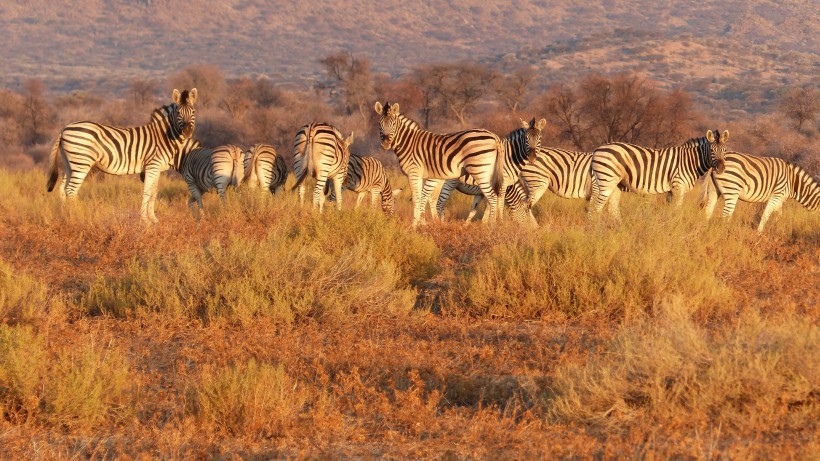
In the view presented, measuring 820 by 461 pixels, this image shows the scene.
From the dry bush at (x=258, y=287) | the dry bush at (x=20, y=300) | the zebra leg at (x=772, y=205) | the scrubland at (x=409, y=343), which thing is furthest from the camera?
the zebra leg at (x=772, y=205)

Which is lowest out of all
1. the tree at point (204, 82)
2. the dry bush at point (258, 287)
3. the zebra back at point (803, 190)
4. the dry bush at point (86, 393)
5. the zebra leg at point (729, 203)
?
the dry bush at point (86, 393)

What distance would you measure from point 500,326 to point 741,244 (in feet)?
12.9

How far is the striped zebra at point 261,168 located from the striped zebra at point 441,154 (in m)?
2.32

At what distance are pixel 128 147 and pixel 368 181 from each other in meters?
3.86

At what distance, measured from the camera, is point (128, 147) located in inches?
524

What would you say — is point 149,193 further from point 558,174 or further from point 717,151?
point 717,151

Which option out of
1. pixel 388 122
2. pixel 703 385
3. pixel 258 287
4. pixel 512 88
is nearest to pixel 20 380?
pixel 258 287

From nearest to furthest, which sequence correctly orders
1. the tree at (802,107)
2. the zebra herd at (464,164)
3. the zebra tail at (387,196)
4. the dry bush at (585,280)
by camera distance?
the dry bush at (585,280), the zebra herd at (464,164), the zebra tail at (387,196), the tree at (802,107)

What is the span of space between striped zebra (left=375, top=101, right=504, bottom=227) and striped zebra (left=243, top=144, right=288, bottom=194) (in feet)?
7.60

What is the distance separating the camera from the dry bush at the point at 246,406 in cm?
→ 519

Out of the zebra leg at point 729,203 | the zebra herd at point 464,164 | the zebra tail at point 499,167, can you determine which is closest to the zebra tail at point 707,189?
the zebra herd at point 464,164

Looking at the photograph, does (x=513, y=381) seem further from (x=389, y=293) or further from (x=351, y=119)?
(x=351, y=119)

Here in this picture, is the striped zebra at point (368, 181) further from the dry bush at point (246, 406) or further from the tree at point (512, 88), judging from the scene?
the tree at point (512, 88)

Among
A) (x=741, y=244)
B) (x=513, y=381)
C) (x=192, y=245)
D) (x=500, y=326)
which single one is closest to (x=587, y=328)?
(x=500, y=326)
